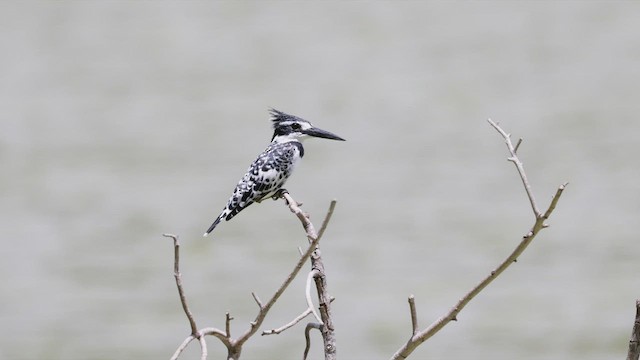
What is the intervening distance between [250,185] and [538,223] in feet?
4.74

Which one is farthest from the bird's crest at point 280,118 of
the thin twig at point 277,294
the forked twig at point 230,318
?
the forked twig at point 230,318

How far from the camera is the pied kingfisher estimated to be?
291 cm

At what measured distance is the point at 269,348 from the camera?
6.18m

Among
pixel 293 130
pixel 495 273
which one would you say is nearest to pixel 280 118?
pixel 293 130

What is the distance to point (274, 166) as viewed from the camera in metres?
2.94

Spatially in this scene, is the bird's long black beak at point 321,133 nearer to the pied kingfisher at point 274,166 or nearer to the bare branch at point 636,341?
the pied kingfisher at point 274,166

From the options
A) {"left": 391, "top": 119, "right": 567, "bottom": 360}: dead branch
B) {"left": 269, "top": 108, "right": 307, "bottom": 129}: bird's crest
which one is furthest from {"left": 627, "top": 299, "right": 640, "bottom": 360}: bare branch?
{"left": 269, "top": 108, "right": 307, "bottom": 129}: bird's crest

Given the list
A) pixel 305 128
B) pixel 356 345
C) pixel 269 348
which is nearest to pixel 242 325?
pixel 269 348

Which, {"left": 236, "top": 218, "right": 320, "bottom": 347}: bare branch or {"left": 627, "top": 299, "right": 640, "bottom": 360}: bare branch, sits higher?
{"left": 236, "top": 218, "right": 320, "bottom": 347}: bare branch

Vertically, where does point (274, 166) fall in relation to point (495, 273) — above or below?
above

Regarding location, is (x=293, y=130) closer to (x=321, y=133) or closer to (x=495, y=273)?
(x=321, y=133)

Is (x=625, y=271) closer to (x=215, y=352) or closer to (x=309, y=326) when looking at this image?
(x=215, y=352)

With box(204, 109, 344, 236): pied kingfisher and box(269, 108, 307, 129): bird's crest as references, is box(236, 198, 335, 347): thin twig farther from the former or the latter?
box(269, 108, 307, 129): bird's crest

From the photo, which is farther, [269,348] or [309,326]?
[269,348]
